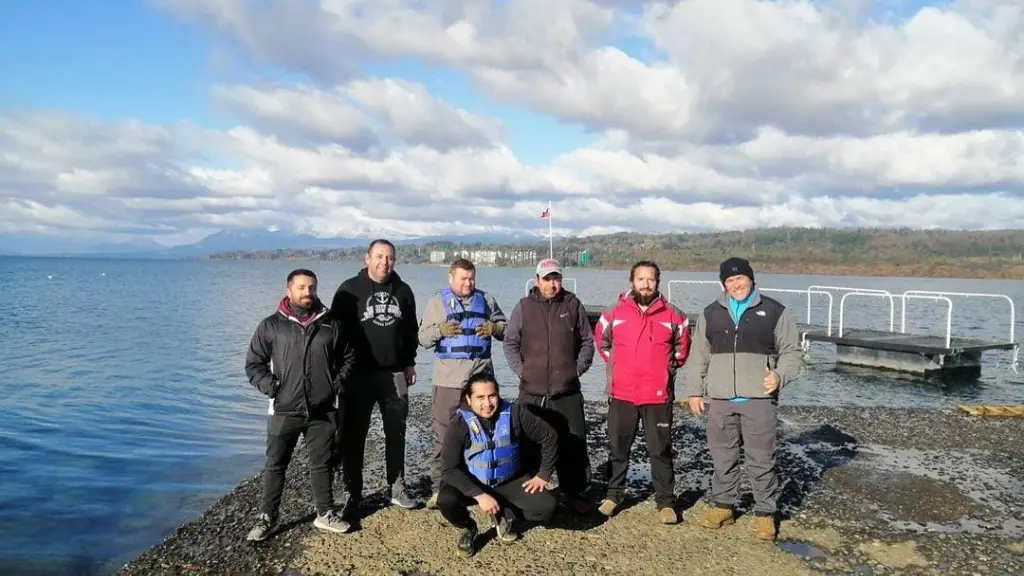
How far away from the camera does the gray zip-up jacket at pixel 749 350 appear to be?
5.36m

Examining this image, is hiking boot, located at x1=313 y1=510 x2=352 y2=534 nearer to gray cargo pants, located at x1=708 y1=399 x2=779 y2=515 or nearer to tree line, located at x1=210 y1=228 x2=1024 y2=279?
gray cargo pants, located at x1=708 y1=399 x2=779 y2=515

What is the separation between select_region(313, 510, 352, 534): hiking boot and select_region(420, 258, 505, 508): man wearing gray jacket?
0.91 meters

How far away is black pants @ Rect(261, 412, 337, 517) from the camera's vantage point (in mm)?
5289

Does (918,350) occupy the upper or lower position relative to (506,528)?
lower

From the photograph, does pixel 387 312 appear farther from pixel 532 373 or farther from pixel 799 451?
pixel 799 451

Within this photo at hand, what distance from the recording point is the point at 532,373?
19.2 feet

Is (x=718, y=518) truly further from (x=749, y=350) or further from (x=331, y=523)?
(x=331, y=523)

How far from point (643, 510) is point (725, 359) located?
5.27 feet

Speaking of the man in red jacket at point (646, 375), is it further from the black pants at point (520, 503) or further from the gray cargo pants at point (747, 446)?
the black pants at point (520, 503)

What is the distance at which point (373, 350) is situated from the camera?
19.0 ft

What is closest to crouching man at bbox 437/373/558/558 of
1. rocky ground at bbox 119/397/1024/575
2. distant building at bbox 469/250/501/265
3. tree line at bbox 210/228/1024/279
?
rocky ground at bbox 119/397/1024/575

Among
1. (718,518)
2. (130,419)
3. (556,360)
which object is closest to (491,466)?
(556,360)

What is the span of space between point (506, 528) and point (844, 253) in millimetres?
178362

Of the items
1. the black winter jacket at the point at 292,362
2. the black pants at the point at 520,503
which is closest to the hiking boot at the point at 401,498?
the black pants at the point at 520,503
